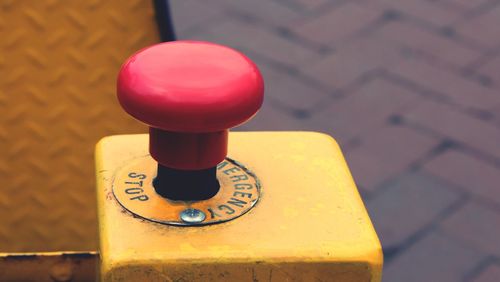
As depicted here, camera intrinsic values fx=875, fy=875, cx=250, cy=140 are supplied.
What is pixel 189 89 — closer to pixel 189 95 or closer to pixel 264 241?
pixel 189 95

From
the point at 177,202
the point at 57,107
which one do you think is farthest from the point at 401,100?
the point at 177,202

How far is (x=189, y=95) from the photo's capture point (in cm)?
86

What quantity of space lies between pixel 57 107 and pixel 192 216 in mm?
673

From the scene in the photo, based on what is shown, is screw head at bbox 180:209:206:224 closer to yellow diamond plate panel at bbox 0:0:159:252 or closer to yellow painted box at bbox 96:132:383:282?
yellow painted box at bbox 96:132:383:282

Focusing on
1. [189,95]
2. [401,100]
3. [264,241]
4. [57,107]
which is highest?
[189,95]

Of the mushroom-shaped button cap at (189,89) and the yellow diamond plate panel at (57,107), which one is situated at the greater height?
the mushroom-shaped button cap at (189,89)

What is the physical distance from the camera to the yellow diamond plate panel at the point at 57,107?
1.49m

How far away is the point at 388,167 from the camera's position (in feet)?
7.52

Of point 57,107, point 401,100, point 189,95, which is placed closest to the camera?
point 189,95

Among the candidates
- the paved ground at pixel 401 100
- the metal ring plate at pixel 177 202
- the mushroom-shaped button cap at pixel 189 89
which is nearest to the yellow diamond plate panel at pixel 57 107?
the metal ring plate at pixel 177 202

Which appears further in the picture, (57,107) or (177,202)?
(57,107)

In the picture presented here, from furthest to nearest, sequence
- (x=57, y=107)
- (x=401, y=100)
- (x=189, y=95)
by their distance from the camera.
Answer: (x=401, y=100) → (x=57, y=107) → (x=189, y=95)

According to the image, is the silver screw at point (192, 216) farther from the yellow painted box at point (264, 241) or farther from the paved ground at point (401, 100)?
the paved ground at point (401, 100)

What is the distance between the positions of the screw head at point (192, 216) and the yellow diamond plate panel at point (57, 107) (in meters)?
0.63
